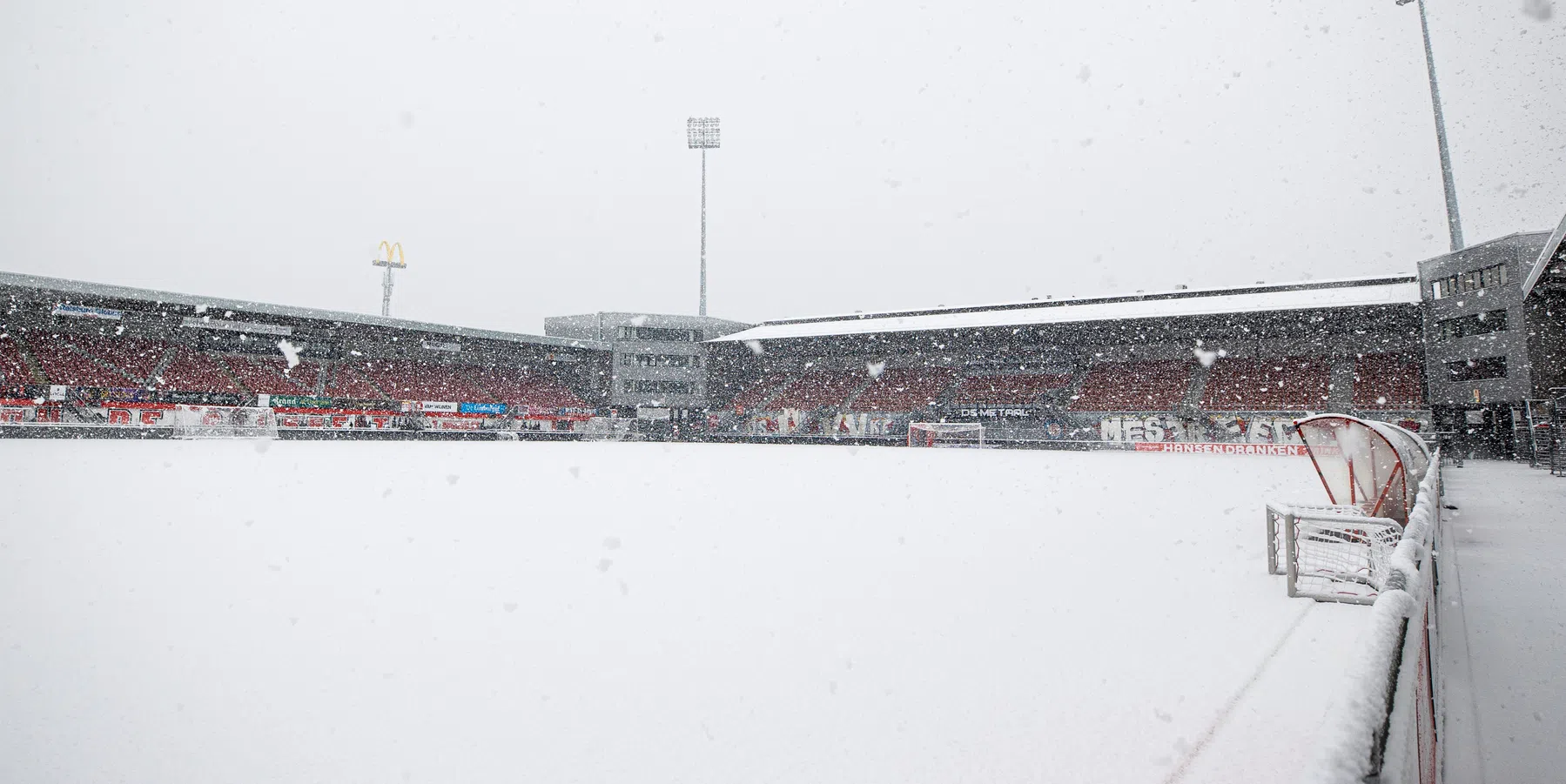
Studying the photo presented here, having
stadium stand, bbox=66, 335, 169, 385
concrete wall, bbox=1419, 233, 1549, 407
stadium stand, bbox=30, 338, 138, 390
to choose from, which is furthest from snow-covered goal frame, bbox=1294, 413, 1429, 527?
stadium stand, bbox=66, 335, 169, 385

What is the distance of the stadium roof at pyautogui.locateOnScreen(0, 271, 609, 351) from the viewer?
27328 mm

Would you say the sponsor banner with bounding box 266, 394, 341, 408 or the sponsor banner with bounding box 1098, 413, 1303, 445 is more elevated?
the sponsor banner with bounding box 266, 394, 341, 408

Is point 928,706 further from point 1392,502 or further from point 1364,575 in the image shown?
point 1392,502

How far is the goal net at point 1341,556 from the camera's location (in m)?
5.40

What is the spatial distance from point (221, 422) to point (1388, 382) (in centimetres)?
4549

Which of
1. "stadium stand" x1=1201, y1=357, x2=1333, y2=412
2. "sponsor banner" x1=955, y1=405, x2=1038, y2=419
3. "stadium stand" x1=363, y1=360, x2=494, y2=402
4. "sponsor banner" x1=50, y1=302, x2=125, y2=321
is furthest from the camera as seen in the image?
"sponsor banner" x1=955, y1=405, x2=1038, y2=419

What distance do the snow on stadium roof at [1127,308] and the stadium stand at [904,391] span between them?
256cm

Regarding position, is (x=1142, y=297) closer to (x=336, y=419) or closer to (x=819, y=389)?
(x=819, y=389)

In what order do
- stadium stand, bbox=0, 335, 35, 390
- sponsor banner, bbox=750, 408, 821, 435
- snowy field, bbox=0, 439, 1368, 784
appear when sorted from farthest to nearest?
sponsor banner, bbox=750, 408, 821, 435 < stadium stand, bbox=0, 335, 35, 390 < snowy field, bbox=0, 439, 1368, 784

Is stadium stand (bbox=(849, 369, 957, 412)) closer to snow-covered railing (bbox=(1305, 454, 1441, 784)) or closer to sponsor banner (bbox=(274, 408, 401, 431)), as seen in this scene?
sponsor banner (bbox=(274, 408, 401, 431))

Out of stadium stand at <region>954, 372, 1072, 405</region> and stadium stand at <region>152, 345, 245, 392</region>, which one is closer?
stadium stand at <region>152, 345, 245, 392</region>

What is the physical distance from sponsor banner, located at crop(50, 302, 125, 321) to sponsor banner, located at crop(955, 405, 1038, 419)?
121 feet

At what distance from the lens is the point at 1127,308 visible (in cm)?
3653

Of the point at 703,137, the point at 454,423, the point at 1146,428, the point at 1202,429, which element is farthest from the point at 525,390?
the point at 1202,429
